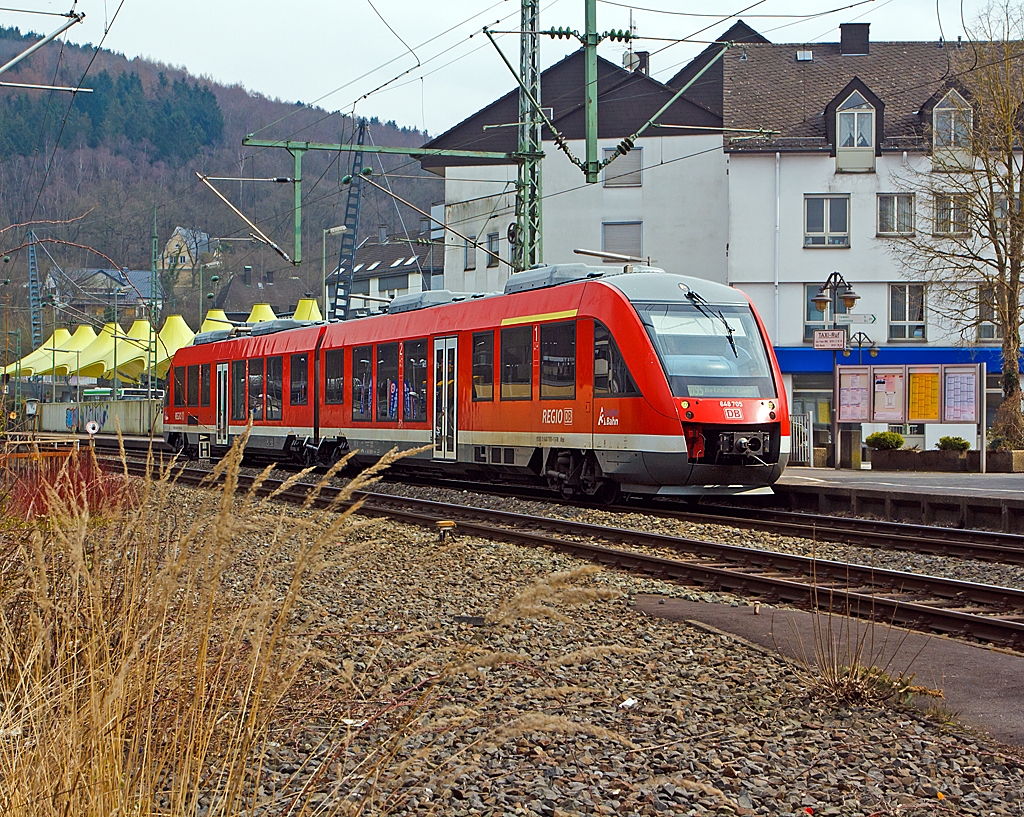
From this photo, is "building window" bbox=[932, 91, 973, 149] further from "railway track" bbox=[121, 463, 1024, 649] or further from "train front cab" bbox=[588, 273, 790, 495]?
"railway track" bbox=[121, 463, 1024, 649]

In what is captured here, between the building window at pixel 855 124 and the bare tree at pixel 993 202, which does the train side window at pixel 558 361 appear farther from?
the building window at pixel 855 124

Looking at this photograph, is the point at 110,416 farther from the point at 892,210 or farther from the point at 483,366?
the point at 483,366

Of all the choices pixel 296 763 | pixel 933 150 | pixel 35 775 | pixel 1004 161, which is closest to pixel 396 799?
pixel 35 775

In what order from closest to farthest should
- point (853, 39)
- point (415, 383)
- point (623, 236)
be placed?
point (415, 383) < point (623, 236) < point (853, 39)

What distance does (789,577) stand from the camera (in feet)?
34.2

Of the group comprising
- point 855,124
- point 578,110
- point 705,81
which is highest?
point 705,81

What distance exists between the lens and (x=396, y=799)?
3299 mm

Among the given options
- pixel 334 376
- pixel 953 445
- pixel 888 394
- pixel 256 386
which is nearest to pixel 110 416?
pixel 256 386

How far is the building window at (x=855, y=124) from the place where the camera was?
40.0 m

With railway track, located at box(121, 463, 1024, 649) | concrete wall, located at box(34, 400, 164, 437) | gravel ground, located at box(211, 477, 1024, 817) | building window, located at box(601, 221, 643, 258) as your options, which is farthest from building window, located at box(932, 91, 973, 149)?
concrete wall, located at box(34, 400, 164, 437)

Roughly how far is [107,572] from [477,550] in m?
7.38

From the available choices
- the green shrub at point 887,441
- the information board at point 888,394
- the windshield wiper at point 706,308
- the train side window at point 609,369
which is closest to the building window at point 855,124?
the green shrub at point 887,441

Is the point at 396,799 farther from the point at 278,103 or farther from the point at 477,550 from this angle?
the point at 278,103

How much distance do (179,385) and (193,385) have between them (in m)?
1.33
